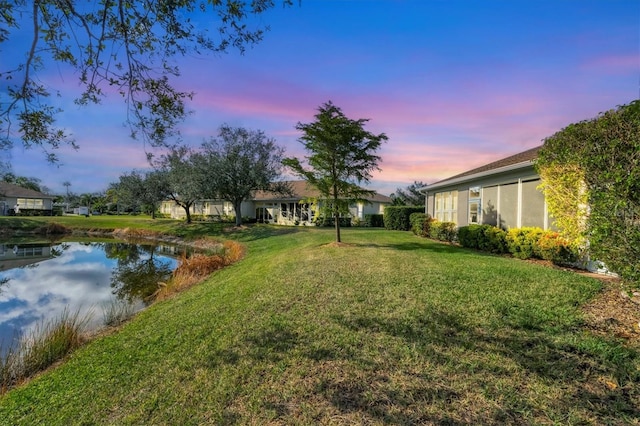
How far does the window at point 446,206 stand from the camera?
53.5 feet

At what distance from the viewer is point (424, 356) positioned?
13.5 feet

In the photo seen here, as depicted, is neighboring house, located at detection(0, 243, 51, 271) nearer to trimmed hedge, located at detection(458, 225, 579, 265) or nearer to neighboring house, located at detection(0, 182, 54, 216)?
trimmed hedge, located at detection(458, 225, 579, 265)

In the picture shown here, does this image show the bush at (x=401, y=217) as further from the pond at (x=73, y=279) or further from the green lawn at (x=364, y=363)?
the green lawn at (x=364, y=363)

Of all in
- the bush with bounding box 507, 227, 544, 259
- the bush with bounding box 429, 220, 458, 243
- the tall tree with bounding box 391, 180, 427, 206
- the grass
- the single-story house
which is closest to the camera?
the grass

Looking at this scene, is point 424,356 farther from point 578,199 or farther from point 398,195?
point 398,195

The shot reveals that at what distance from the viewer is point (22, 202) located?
5284cm

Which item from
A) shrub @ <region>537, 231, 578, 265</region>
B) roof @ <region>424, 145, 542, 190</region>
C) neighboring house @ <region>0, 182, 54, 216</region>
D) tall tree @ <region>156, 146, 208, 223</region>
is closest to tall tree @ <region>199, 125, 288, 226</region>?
tall tree @ <region>156, 146, 208, 223</region>

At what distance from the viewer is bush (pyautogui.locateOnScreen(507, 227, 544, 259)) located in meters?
9.41

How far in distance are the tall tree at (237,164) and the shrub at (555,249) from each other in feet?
68.4

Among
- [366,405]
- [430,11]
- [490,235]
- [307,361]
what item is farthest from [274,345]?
[490,235]

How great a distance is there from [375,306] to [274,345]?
203 cm

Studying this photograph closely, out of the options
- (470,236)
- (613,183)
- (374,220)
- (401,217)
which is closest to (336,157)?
(470,236)

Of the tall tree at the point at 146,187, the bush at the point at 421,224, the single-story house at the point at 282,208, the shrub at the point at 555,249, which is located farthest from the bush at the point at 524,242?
the tall tree at the point at 146,187

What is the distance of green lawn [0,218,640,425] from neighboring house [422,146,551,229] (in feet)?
13.4
